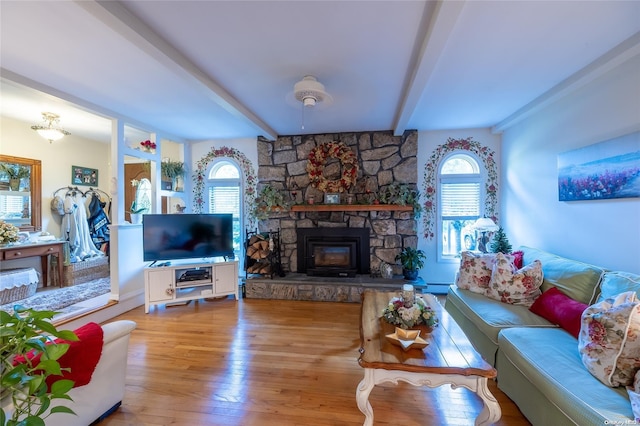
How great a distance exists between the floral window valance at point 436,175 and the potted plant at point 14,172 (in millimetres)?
6034

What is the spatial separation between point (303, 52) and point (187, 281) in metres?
3.30

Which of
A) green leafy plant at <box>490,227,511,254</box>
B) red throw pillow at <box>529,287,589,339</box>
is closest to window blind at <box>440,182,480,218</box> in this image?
green leafy plant at <box>490,227,511,254</box>

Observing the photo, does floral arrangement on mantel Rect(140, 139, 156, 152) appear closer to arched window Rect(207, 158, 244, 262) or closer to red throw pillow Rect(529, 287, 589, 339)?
arched window Rect(207, 158, 244, 262)

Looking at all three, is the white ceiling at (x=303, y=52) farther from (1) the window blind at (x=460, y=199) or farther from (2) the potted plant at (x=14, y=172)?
(1) the window blind at (x=460, y=199)

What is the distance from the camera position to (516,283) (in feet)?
7.77

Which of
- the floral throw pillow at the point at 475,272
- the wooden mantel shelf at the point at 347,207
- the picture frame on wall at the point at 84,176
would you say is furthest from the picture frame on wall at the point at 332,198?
the picture frame on wall at the point at 84,176

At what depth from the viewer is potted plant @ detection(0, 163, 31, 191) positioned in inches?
141

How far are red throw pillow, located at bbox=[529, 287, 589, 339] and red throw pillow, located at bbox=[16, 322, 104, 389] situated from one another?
10.2 ft

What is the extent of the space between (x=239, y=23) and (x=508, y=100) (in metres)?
2.99

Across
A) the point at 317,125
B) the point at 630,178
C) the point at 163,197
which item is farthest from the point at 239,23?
the point at 163,197

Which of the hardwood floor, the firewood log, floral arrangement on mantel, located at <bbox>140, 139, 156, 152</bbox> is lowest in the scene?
the hardwood floor

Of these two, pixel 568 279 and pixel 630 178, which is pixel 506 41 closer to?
pixel 630 178

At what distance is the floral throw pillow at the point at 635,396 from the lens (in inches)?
43.8

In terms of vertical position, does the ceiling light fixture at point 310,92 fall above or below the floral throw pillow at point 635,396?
above
